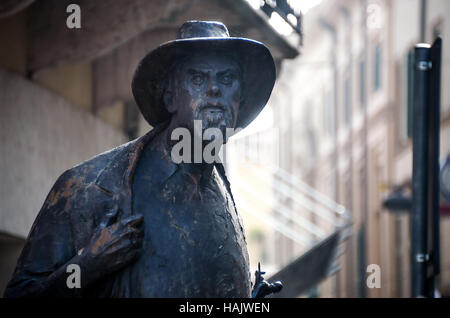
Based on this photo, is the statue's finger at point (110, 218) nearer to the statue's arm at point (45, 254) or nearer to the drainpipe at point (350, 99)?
the statue's arm at point (45, 254)

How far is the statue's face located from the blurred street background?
2.10 ft

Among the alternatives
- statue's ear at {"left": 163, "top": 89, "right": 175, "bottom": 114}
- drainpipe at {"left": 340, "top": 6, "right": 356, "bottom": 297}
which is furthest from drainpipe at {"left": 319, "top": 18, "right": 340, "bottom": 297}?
statue's ear at {"left": 163, "top": 89, "right": 175, "bottom": 114}

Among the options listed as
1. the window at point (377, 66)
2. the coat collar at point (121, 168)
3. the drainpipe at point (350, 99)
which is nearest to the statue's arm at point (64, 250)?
the coat collar at point (121, 168)

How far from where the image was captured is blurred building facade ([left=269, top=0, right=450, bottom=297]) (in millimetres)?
24922

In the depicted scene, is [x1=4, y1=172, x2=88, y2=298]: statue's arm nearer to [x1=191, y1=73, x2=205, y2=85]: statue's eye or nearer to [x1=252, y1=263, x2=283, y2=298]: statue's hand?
[x1=191, y1=73, x2=205, y2=85]: statue's eye

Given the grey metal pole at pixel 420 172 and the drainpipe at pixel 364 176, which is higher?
the drainpipe at pixel 364 176

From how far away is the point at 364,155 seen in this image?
102ft

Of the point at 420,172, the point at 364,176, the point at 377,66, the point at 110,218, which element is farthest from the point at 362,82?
the point at 110,218

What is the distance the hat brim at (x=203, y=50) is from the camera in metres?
4.42

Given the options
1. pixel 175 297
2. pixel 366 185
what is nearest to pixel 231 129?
pixel 175 297

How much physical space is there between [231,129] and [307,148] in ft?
120

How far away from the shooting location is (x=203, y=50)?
443 cm

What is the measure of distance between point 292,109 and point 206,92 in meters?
39.5

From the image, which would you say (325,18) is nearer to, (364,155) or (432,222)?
(364,155)
